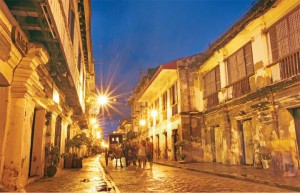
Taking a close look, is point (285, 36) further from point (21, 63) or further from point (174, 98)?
point (174, 98)

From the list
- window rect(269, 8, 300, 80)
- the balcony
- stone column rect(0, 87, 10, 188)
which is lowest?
stone column rect(0, 87, 10, 188)

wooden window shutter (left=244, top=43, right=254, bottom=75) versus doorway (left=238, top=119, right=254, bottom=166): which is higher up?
wooden window shutter (left=244, top=43, right=254, bottom=75)

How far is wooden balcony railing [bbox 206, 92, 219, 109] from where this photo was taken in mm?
18031

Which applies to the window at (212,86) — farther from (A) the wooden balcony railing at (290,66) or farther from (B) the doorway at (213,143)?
(A) the wooden balcony railing at (290,66)

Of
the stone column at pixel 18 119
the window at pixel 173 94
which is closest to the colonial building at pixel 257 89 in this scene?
the window at pixel 173 94

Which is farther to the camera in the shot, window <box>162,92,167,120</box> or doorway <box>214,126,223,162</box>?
window <box>162,92,167,120</box>

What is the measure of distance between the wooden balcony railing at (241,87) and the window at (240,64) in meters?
0.25

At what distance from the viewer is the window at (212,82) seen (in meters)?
18.0

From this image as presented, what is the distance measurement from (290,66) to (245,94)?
3.25 metres

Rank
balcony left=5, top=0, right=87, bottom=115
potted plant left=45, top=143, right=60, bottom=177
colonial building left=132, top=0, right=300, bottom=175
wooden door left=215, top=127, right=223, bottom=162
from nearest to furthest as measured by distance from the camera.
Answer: balcony left=5, top=0, right=87, bottom=115 < potted plant left=45, top=143, right=60, bottom=177 < colonial building left=132, top=0, right=300, bottom=175 < wooden door left=215, top=127, right=223, bottom=162

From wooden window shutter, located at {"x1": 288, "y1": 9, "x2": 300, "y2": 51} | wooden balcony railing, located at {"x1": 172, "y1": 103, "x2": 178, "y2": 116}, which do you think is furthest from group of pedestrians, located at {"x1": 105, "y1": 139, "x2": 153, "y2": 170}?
wooden window shutter, located at {"x1": 288, "y1": 9, "x2": 300, "y2": 51}

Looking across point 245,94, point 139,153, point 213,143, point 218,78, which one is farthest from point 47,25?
point 213,143

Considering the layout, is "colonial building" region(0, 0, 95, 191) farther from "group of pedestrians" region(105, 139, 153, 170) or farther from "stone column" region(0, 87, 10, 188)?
"group of pedestrians" region(105, 139, 153, 170)

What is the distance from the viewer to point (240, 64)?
15.3 metres
